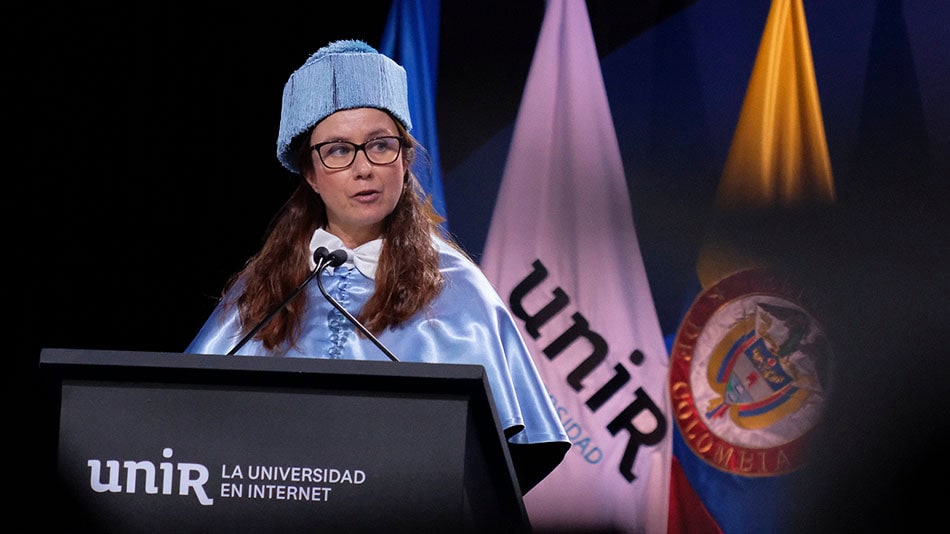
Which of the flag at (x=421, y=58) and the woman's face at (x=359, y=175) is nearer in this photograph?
the woman's face at (x=359, y=175)

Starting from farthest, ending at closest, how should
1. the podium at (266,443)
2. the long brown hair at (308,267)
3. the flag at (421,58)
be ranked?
the flag at (421,58)
the long brown hair at (308,267)
the podium at (266,443)

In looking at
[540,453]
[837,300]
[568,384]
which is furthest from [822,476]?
A: [540,453]

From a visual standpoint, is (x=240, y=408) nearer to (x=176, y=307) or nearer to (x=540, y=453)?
(x=540, y=453)

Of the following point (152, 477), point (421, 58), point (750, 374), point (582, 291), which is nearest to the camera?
point (152, 477)

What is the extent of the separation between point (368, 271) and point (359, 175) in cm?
20

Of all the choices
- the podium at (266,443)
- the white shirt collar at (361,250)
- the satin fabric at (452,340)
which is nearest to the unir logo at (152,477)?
the podium at (266,443)

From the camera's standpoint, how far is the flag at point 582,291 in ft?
10.9

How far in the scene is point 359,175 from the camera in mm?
2410

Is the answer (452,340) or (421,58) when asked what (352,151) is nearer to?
(452,340)

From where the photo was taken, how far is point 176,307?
11.0 ft

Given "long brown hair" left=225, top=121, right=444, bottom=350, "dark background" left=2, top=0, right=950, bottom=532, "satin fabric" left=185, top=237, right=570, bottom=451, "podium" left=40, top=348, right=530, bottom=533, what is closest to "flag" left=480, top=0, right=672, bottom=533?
"dark background" left=2, top=0, right=950, bottom=532

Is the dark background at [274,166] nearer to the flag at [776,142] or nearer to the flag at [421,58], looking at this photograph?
the flag at [776,142]

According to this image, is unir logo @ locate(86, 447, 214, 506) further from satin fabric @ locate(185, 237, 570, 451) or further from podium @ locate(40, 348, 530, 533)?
satin fabric @ locate(185, 237, 570, 451)

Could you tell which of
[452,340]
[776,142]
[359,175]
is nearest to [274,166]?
[359,175]
